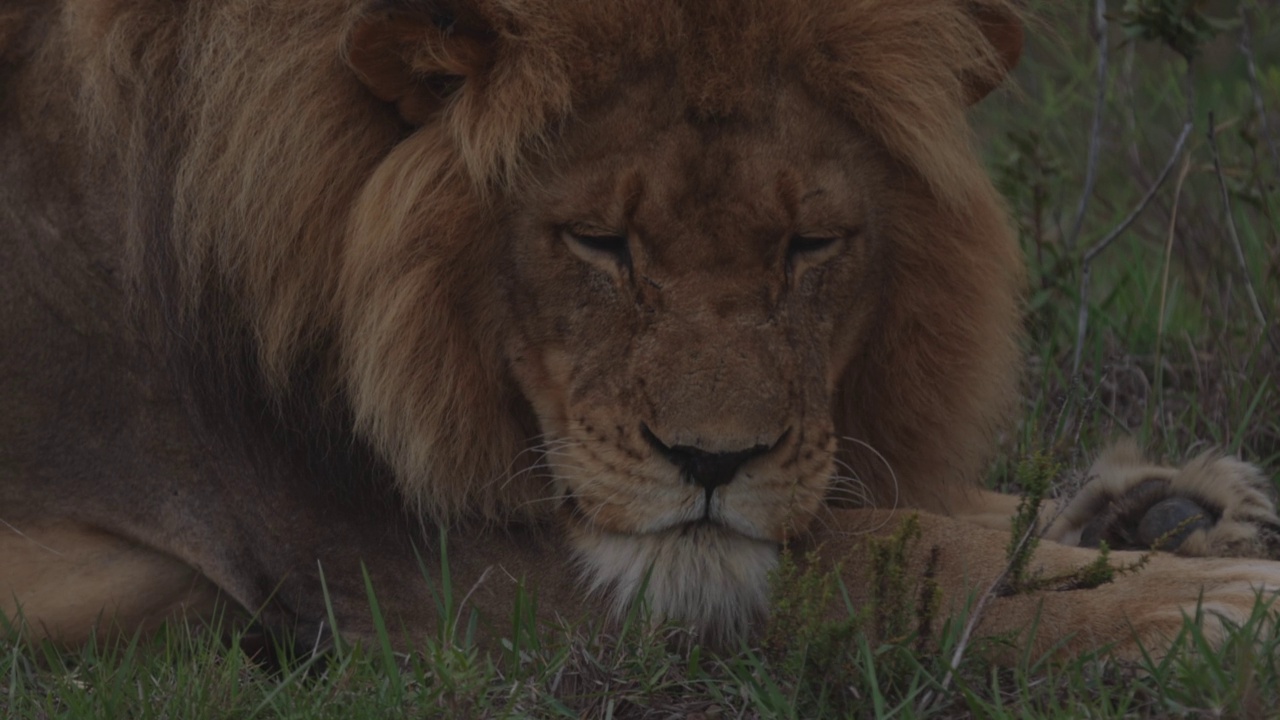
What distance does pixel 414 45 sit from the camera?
288 cm

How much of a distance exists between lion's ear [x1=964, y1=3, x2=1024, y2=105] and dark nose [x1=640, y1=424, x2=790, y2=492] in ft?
2.93

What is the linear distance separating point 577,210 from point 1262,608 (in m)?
1.29

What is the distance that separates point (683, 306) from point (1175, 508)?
4.15 feet

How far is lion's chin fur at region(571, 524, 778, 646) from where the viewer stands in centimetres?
285

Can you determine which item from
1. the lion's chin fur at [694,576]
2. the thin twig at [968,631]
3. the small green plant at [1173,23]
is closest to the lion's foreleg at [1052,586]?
the thin twig at [968,631]

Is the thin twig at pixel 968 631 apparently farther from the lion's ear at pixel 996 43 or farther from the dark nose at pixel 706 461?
the lion's ear at pixel 996 43

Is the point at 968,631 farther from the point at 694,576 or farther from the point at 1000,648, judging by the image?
the point at 694,576

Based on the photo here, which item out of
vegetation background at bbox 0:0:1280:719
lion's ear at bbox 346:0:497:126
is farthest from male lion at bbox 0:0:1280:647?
vegetation background at bbox 0:0:1280:719

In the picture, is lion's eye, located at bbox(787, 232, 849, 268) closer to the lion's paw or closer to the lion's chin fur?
the lion's chin fur

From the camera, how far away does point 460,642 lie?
299cm

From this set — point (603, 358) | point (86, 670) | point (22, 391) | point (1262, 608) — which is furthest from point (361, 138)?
point (1262, 608)

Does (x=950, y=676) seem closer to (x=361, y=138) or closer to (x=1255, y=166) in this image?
(x=361, y=138)

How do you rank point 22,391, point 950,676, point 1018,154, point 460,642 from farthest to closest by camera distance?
point 1018,154 < point 22,391 < point 460,642 < point 950,676

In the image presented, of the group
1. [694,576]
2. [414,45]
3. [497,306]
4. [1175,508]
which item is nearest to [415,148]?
[414,45]
